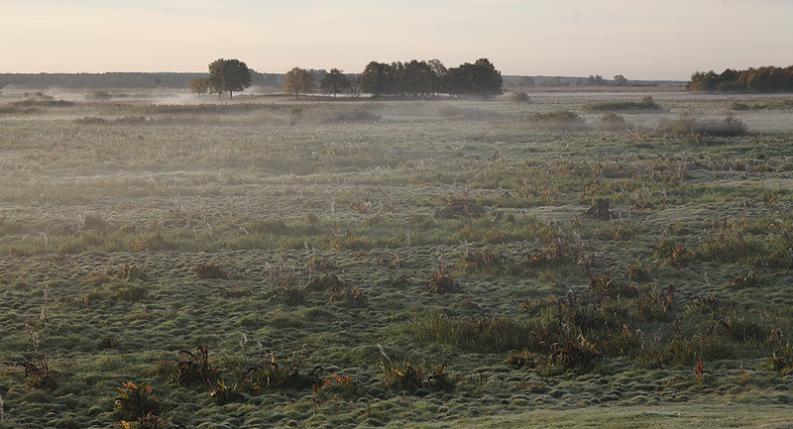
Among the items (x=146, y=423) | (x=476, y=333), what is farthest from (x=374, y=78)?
(x=146, y=423)

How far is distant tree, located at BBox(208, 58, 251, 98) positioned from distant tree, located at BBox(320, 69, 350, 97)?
663 inches

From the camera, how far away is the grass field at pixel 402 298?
9961mm

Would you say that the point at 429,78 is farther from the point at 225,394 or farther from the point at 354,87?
the point at 225,394

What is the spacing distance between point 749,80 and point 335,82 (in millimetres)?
73749

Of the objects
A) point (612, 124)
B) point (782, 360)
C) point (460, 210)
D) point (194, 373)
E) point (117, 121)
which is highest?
point (612, 124)

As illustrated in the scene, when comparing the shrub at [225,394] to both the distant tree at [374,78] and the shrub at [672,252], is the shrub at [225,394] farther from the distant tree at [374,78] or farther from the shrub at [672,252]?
the distant tree at [374,78]

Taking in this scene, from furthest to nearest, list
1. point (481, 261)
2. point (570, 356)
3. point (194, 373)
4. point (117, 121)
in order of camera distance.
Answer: point (117, 121), point (481, 261), point (570, 356), point (194, 373)

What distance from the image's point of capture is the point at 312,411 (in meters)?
9.75

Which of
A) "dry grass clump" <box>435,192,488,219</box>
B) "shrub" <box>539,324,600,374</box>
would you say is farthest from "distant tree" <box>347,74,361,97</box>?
"shrub" <box>539,324,600,374</box>

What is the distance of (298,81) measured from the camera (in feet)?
473

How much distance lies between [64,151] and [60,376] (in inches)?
1367

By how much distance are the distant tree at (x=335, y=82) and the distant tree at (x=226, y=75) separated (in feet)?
55.2

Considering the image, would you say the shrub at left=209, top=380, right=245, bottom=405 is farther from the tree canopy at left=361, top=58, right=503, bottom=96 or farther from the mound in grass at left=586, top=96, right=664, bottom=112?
the tree canopy at left=361, top=58, right=503, bottom=96

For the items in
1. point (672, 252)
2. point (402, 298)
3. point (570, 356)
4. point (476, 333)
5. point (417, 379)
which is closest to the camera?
point (417, 379)
